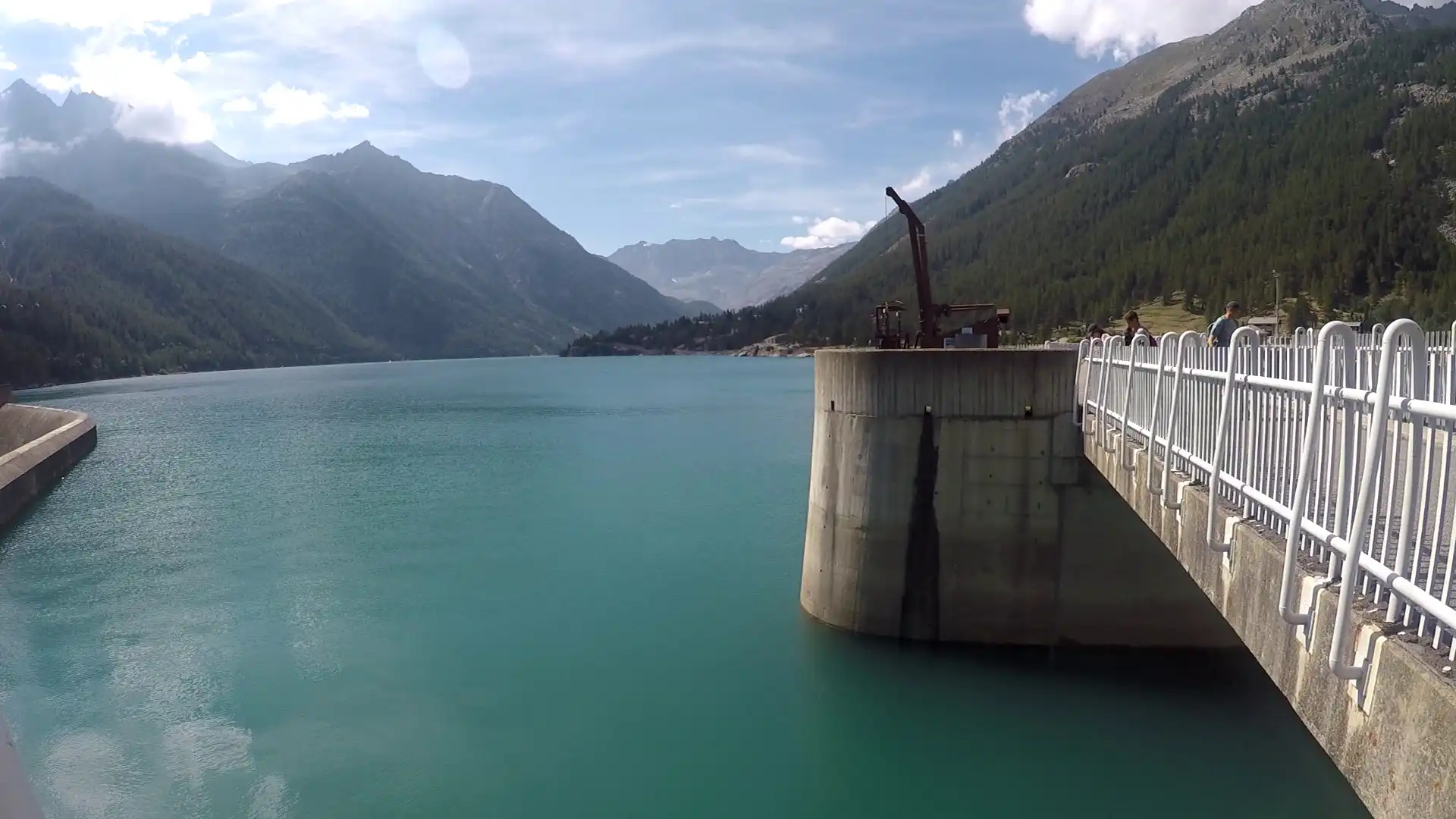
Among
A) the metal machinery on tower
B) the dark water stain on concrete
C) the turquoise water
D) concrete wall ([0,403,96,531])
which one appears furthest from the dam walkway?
concrete wall ([0,403,96,531])

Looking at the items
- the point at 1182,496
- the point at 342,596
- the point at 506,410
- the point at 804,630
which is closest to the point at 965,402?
the point at 804,630

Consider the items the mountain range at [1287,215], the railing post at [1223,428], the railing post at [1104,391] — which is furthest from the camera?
the mountain range at [1287,215]

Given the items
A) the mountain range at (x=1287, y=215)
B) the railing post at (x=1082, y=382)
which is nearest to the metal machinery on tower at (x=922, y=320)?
the railing post at (x=1082, y=382)

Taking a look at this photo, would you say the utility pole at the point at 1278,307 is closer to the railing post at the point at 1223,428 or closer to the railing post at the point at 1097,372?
the railing post at the point at 1097,372

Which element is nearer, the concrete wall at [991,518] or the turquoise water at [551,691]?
the turquoise water at [551,691]

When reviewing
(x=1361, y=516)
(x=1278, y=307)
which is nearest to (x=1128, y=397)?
(x=1361, y=516)

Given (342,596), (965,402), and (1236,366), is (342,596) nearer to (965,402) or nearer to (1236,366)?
(965,402)
